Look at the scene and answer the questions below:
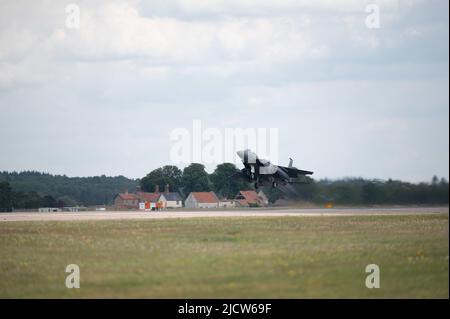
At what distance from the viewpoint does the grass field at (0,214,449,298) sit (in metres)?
21.8

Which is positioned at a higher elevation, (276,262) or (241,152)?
(241,152)

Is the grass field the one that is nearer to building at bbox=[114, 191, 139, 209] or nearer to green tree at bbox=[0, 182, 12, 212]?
green tree at bbox=[0, 182, 12, 212]

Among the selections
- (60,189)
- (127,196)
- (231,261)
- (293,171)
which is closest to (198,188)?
(127,196)

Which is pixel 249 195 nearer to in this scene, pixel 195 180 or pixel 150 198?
pixel 150 198

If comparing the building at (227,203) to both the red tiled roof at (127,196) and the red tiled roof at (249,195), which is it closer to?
the red tiled roof at (249,195)

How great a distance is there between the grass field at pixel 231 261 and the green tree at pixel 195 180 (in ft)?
310

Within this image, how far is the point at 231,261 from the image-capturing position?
26203mm

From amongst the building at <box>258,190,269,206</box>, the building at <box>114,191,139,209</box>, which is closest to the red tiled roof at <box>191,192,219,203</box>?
the building at <box>114,191,139,209</box>

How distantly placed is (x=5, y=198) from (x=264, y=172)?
37.8m

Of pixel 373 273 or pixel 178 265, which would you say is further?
pixel 178 265
